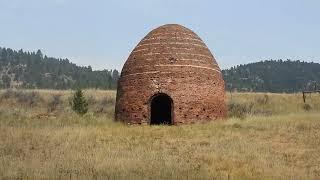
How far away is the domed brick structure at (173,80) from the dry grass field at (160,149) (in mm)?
1126

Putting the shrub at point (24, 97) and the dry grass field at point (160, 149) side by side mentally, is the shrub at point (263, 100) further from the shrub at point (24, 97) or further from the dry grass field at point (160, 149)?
the shrub at point (24, 97)

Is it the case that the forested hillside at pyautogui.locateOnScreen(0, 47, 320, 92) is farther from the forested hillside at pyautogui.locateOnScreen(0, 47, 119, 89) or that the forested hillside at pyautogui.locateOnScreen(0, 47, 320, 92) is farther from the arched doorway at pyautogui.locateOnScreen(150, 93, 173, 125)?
the arched doorway at pyautogui.locateOnScreen(150, 93, 173, 125)

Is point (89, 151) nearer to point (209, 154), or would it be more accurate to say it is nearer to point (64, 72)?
point (209, 154)

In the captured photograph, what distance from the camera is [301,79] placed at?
5118 inches

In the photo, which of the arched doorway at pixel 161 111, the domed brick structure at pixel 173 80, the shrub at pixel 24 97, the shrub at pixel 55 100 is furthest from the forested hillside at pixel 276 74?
the domed brick structure at pixel 173 80

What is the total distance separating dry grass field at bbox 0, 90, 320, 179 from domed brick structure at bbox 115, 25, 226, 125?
1126 mm

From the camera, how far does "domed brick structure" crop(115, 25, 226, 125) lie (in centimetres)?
2328

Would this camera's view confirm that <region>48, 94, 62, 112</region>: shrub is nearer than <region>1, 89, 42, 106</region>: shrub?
Yes

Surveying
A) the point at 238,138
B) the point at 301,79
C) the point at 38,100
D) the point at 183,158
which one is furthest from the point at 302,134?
the point at 301,79

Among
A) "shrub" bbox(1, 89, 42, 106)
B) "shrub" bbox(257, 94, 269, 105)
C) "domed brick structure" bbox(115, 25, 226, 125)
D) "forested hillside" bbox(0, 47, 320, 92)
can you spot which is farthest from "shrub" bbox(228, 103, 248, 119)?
"forested hillside" bbox(0, 47, 320, 92)

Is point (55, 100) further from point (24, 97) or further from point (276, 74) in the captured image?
point (276, 74)

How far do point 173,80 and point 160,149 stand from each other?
7476 millimetres

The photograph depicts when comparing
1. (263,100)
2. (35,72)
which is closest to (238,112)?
(263,100)

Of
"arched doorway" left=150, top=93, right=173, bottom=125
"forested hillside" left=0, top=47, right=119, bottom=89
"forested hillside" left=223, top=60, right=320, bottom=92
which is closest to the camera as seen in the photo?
"arched doorway" left=150, top=93, right=173, bottom=125
